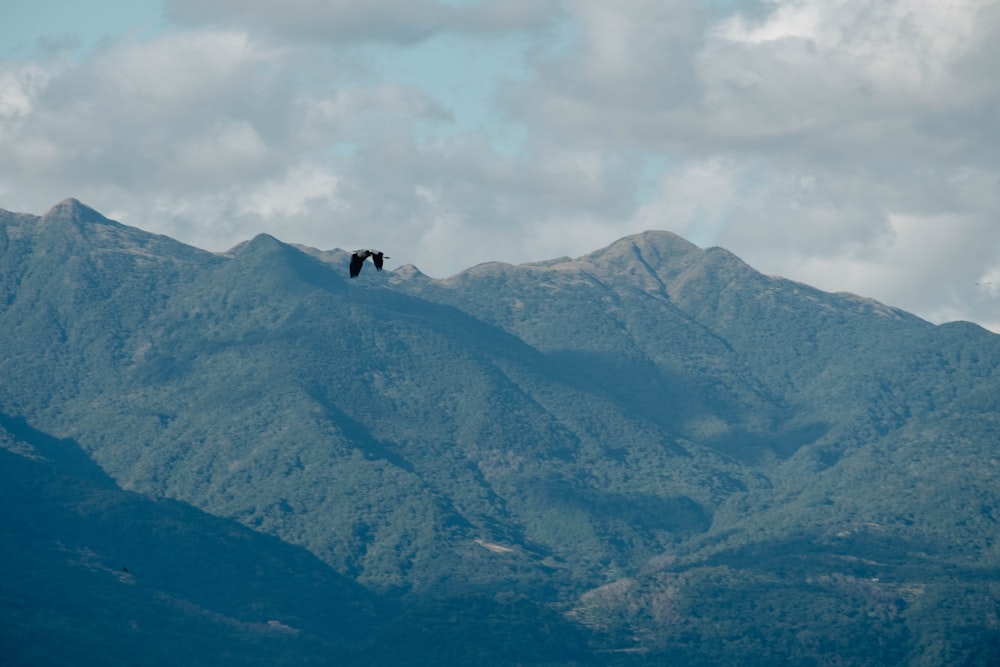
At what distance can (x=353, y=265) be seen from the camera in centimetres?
8425
